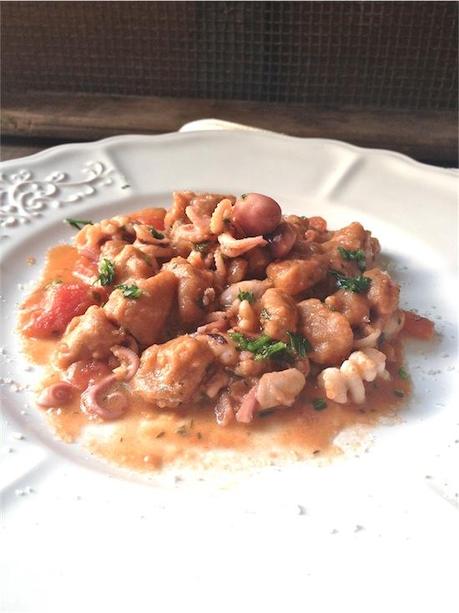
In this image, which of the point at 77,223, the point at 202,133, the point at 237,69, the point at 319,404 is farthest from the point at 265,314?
the point at 237,69

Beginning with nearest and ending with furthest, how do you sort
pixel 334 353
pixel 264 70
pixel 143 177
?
1. pixel 334 353
2. pixel 143 177
3. pixel 264 70

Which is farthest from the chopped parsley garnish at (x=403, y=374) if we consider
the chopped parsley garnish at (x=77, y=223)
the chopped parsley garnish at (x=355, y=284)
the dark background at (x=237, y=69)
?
the dark background at (x=237, y=69)

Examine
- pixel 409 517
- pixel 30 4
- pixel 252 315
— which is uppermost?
pixel 30 4

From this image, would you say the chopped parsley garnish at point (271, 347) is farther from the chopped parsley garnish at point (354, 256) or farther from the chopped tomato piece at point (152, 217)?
the chopped tomato piece at point (152, 217)

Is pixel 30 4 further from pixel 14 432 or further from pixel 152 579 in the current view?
pixel 152 579

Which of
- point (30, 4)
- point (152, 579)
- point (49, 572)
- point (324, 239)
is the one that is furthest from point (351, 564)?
point (30, 4)

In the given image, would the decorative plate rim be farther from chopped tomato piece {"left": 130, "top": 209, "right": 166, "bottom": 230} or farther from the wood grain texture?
the wood grain texture
